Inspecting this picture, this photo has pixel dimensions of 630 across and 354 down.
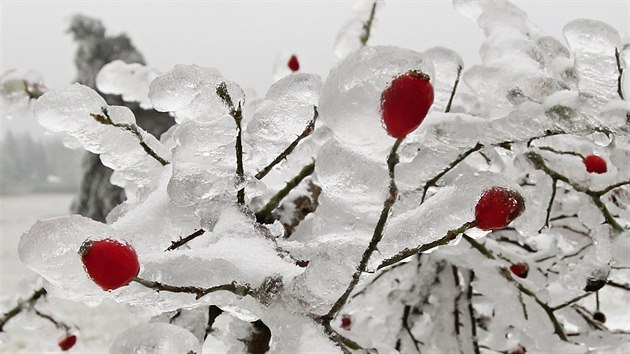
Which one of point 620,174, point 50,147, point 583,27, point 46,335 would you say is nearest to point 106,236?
point 583,27

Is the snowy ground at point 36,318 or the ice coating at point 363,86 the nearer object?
the ice coating at point 363,86

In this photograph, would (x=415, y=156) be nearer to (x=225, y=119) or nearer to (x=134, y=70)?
(x=225, y=119)

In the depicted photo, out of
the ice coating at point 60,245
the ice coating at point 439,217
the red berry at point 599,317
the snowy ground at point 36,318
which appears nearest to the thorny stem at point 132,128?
the snowy ground at point 36,318

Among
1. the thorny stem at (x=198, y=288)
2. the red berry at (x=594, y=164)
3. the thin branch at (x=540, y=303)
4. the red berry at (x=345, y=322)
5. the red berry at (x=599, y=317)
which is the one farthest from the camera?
the red berry at (x=345, y=322)

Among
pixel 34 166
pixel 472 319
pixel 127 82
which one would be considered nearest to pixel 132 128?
pixel 127 82

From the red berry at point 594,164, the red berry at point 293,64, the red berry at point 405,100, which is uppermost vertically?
the red berry at point 405,100

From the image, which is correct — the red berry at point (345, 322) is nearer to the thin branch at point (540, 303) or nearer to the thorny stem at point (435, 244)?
the thin branch at point (540, 303)

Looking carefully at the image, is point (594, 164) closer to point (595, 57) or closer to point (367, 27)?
point (595, 57)
